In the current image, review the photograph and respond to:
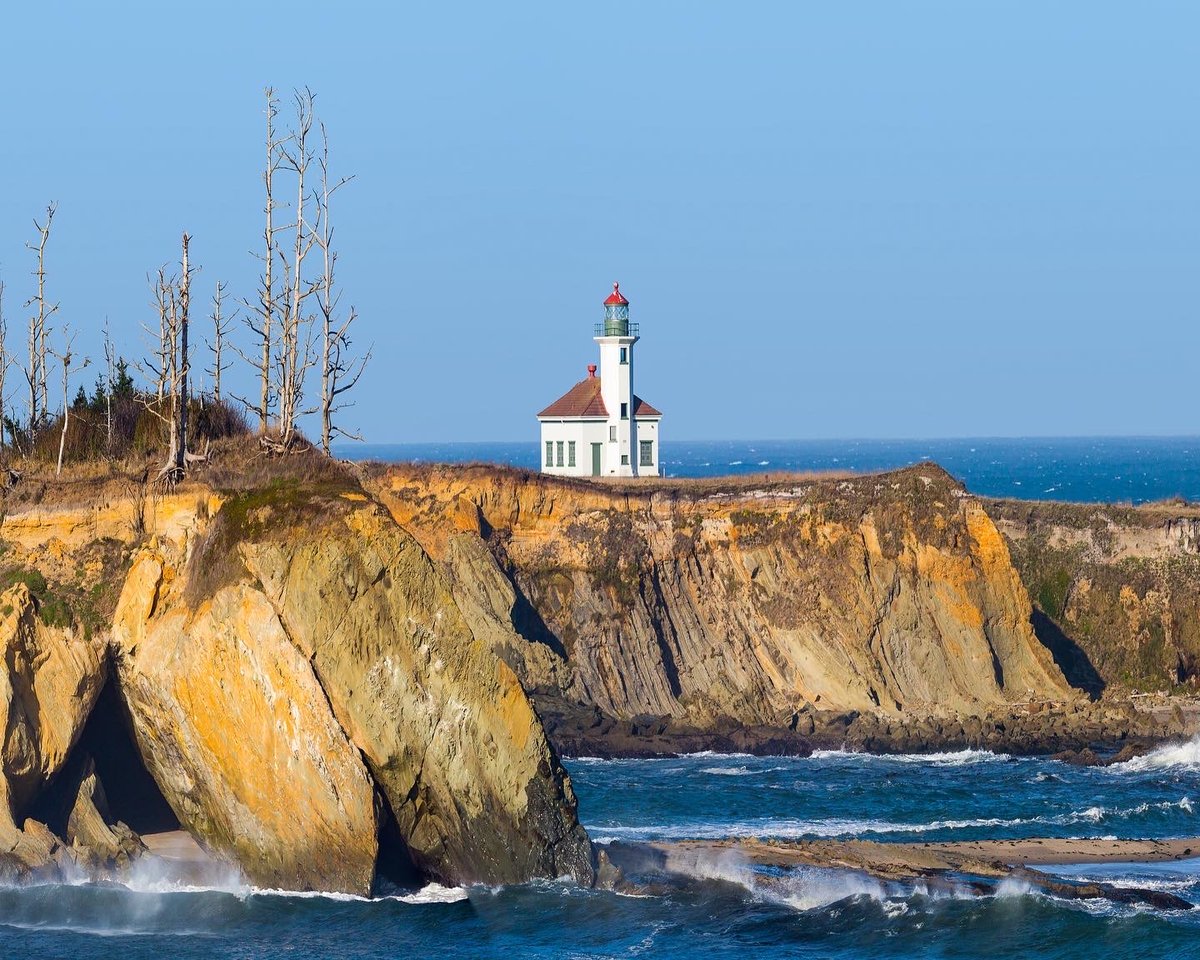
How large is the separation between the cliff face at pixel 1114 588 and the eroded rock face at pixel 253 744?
38.0m

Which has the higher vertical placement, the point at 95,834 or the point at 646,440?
the point at 646,440

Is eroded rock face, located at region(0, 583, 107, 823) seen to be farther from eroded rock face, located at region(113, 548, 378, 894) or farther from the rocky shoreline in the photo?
the rocky shoreline

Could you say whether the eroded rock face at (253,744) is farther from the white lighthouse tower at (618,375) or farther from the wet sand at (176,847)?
the white lighthouse tower at (618,375)

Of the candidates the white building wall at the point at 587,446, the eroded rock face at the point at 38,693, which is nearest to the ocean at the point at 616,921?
the eroded rock face at the point at 38,693

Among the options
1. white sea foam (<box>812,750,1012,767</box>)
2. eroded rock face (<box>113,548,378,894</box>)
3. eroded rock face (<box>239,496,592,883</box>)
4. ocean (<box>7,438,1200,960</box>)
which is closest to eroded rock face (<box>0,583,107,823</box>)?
eroded rock face (<box>113,548,378,894</box>)

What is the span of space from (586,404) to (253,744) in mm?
47408

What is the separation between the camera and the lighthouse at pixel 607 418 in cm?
7600

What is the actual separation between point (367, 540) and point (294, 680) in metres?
2.58

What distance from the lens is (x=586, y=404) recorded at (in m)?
76.5

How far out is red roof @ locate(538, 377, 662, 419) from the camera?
7619 cm

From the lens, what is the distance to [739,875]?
33219 millimetres

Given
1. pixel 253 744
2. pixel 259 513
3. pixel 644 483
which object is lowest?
pixel 253 744

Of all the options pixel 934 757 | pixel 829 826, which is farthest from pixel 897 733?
pixel 829 826

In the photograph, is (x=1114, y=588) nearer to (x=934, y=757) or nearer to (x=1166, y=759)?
(x=1166, y=759)
